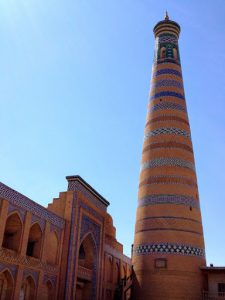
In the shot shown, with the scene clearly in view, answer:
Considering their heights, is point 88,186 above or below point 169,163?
below

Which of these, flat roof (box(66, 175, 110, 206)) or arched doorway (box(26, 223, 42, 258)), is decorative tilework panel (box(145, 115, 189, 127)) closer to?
flat roof (box(66, 175, 110, 206))

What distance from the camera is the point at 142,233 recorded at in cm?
1252

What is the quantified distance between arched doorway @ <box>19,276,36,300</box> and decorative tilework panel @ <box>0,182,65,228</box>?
1560mm

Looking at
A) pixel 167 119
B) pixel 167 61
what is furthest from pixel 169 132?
pixel 167 61

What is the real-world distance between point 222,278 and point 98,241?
3.95 m

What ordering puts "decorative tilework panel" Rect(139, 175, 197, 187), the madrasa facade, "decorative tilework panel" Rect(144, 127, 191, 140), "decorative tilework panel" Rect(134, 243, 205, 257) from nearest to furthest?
the madrasa facade < "decorative tilework panel" Rect(134, 243, 205, 257) < "decorative tilework panel" Rect(139, 175, 197, 187) < "decorative tilework panel" Rect(144, 127, 191, 140)

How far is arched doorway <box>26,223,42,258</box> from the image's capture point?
997 cm

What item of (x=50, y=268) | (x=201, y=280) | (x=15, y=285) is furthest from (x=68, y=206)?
(x=201, y=280)

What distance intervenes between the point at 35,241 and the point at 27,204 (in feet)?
4.00

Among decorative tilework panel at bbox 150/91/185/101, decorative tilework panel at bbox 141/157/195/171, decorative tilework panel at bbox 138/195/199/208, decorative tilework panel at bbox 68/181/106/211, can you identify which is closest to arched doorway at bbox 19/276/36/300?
decorative tilework panel at bbox 68/181/106/211

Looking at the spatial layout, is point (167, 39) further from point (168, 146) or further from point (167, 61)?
point (168, 146)

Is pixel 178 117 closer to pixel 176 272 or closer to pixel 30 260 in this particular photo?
pixel 176 272

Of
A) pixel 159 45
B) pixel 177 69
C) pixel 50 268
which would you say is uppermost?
pixel 159 45

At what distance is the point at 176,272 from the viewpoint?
38.0 ft
